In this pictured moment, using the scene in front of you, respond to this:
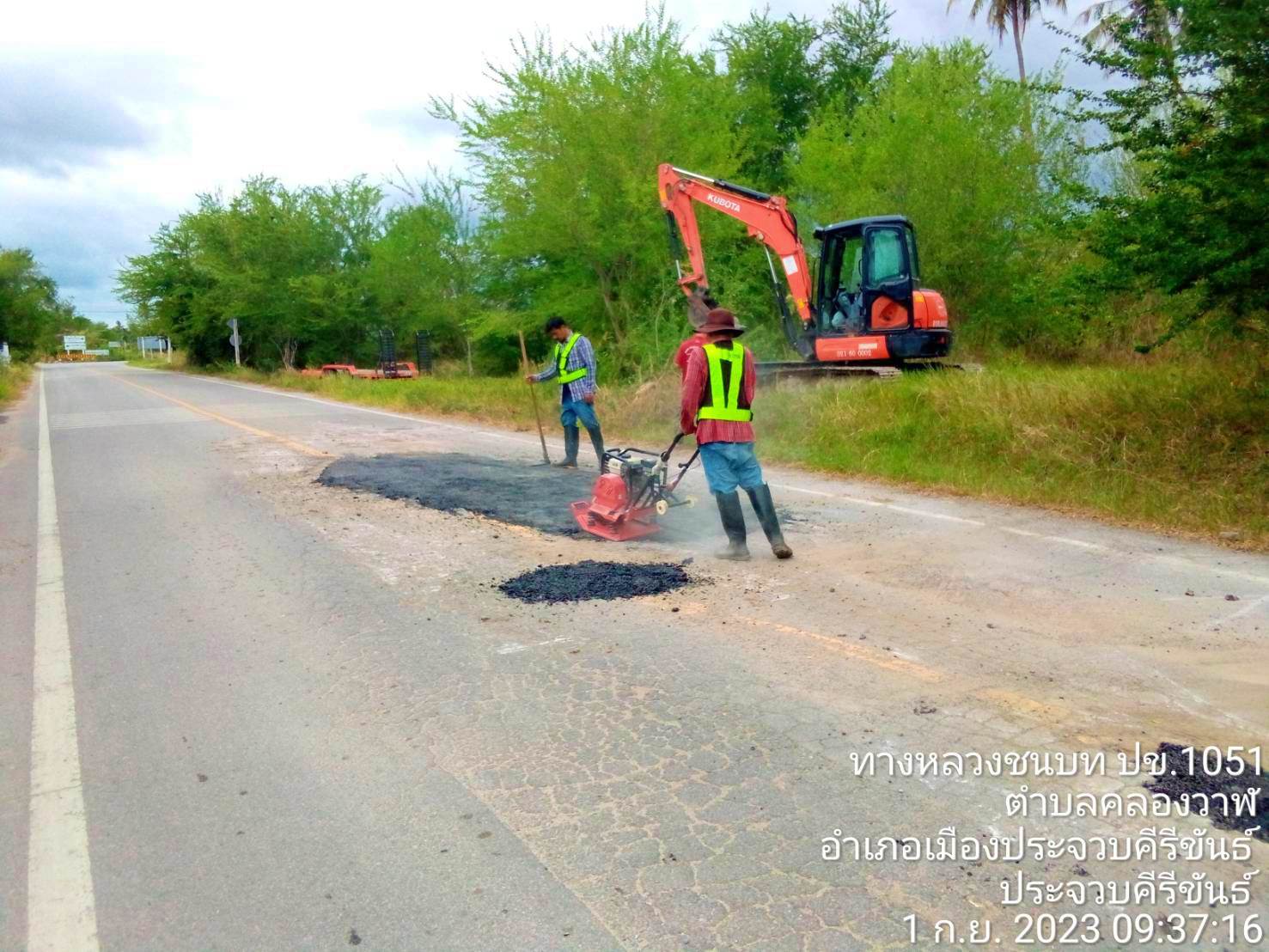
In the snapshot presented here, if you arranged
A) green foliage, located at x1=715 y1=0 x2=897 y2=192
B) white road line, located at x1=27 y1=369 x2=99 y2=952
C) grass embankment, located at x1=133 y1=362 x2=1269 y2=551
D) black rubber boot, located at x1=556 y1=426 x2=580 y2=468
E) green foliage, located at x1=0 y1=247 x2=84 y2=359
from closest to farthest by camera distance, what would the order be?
white road line, located at x1=27 y1=369 x2=99 y2=952, grass embankment, located at x1=133 y1=362 x2=1269 y2=551, black rubber boot, located at x1=556 y1=426 x2=580 y2=468, green foliage, located at x1=715 y1=0 x2=897 y2=192, green foliage, located at x1=0 y1=247 x2=84 y2=359

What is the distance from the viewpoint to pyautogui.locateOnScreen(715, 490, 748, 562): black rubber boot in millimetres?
7000

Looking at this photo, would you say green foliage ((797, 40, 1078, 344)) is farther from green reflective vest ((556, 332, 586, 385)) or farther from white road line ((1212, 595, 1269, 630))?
white road line ((1212, 595, 1269, 630))

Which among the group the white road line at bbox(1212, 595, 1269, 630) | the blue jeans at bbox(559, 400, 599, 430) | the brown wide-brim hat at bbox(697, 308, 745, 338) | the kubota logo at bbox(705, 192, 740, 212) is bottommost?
the white road line at bbox(1212, 595, 1269, 630)

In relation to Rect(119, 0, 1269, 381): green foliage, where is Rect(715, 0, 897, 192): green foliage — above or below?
above

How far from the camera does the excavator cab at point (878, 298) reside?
14453mm

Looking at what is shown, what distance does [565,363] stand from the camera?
11.4 meters

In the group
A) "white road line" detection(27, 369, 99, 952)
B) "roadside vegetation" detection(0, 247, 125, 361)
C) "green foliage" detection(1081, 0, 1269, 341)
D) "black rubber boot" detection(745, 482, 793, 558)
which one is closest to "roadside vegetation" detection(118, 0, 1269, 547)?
"green foliage" detection(1081, 0, 1269, 341)

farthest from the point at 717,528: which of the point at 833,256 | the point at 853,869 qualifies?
the point at 833,256

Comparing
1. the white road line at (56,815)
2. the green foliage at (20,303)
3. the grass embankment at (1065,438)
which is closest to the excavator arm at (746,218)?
the grass embankment at (1065,438)

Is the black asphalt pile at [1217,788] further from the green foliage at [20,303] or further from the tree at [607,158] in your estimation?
the green foliage at [20,303]

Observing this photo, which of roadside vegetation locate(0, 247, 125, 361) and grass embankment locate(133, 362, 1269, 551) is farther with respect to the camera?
roadside vegetation locate(0, 247, 125, 361)

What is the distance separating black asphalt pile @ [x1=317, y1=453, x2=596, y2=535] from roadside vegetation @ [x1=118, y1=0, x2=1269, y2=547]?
10.8 ft

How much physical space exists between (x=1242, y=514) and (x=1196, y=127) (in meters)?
3.55

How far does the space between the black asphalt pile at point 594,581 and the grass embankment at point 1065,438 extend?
4156 mm
